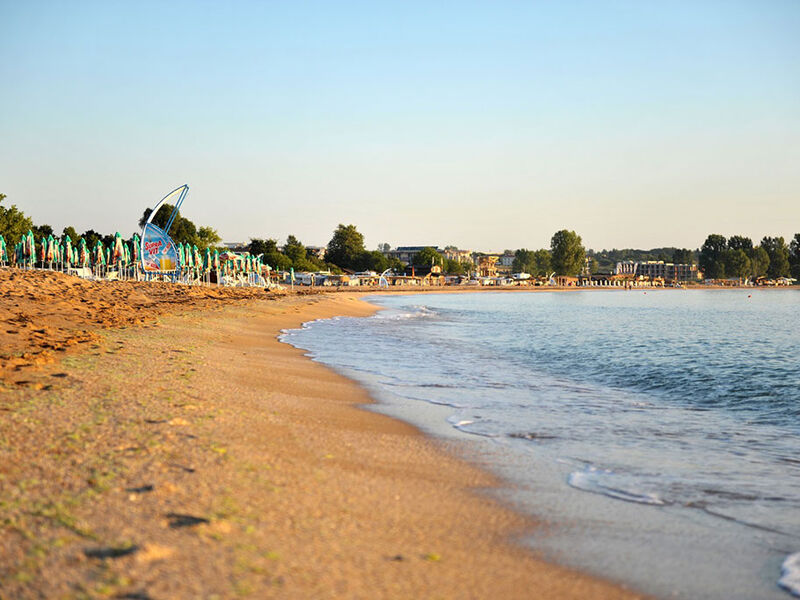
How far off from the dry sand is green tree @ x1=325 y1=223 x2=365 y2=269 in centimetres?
16569

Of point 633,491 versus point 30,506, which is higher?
point 30,506

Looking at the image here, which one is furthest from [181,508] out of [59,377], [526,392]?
[526,392]

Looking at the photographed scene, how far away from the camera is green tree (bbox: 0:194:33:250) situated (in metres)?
70.0

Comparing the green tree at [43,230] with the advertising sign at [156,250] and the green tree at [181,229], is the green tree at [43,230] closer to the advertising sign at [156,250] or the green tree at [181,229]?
the green tree at [181,229]

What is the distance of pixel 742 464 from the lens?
8492 millimetres

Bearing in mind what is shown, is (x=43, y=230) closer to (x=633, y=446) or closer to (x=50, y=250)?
(x=50, y=250)

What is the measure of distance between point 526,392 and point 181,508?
10.4m

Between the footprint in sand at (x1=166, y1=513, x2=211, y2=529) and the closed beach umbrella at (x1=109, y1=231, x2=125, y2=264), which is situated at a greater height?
the closed beach umbrella at (x1=109, y1=231, x2=125, y2=264)

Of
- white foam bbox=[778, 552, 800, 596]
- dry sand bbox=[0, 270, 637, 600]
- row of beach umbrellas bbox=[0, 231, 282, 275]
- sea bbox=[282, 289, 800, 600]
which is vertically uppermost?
row of beach umbrellas bbox=[0, 231, 282, 275]

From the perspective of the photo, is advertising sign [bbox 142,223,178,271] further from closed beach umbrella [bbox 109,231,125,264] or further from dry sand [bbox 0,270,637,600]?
dry sand [bbox 0,270,637,600]

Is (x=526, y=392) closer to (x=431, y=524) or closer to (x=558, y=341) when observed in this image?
(x=431, y=524)

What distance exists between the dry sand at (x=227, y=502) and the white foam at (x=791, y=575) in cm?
129

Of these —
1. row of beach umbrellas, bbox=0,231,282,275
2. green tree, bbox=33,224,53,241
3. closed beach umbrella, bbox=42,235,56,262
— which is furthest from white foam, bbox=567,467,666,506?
green tree, bbox=33,224,53,241

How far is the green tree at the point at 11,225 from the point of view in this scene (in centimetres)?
7000
